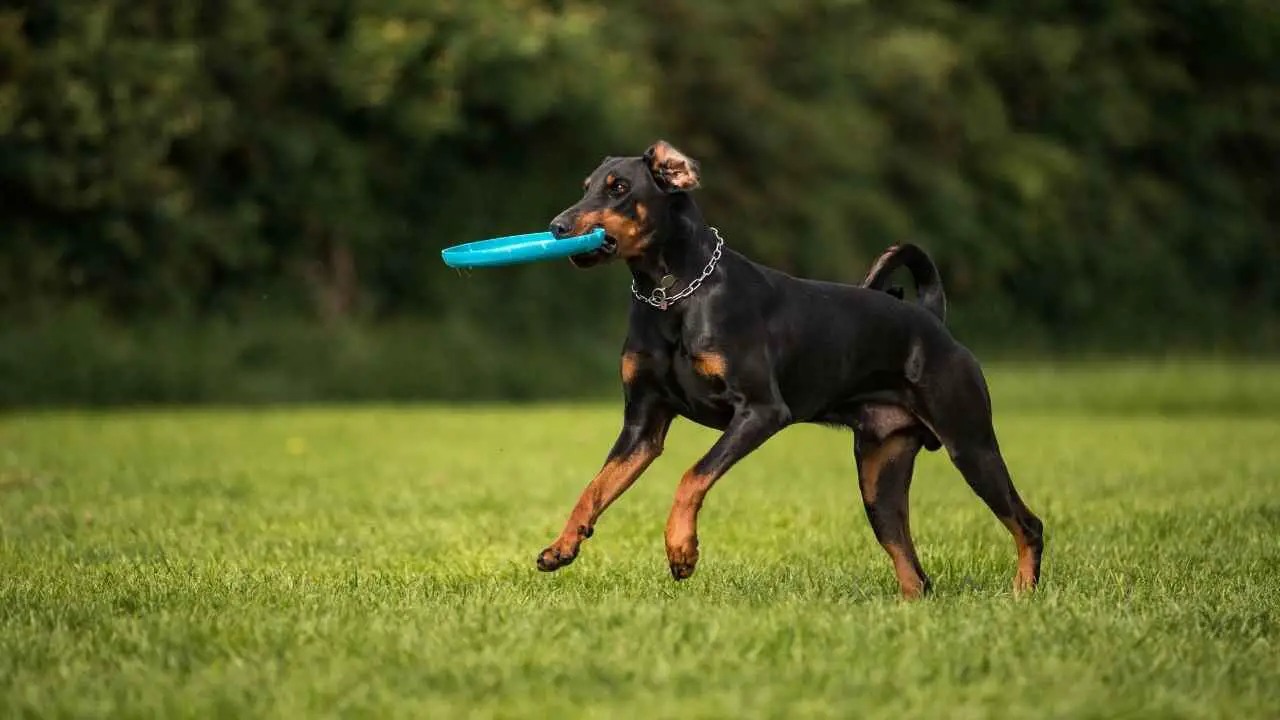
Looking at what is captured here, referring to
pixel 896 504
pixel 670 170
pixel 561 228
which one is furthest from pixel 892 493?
pixel 561 228

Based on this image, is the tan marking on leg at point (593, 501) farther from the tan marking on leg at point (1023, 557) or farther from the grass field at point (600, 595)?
the tan marking on leg at point (1023, 557)

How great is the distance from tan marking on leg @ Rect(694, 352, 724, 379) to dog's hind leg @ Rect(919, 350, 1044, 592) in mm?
957

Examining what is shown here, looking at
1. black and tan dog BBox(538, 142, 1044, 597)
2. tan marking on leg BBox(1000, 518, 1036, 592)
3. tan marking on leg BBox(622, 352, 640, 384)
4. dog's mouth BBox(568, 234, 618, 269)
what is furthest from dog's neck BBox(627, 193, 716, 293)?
tan marking on leg BBox(1000, 518, 1036, 592)

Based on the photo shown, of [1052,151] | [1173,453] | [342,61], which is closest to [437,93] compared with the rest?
[342,61]

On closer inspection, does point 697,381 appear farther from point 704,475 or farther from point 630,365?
point 704,475

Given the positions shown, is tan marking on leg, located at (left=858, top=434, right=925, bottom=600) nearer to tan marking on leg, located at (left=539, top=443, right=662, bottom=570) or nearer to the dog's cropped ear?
tan marking on leg, located at (left=539, top=443, right=662, bottom=570)

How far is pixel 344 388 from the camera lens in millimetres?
24953

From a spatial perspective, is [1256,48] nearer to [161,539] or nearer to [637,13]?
[637,13]

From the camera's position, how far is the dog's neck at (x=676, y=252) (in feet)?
22.4

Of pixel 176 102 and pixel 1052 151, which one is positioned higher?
pixel 176 102

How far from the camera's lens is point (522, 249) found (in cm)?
676

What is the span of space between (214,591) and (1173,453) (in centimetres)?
1113

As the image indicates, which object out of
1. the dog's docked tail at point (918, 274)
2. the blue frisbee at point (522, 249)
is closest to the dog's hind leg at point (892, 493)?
the dog's docked tail at point (918, 274)

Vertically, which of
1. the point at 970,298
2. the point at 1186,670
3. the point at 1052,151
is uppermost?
the point at 1186,670
